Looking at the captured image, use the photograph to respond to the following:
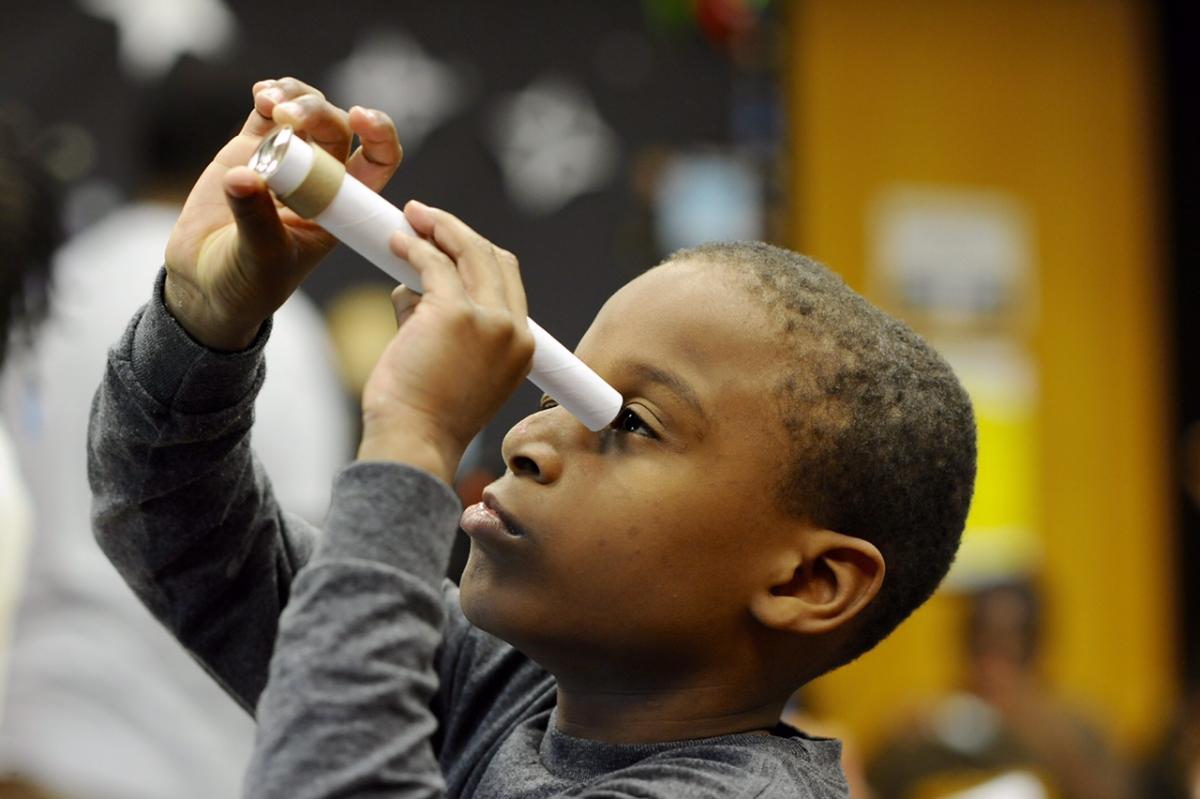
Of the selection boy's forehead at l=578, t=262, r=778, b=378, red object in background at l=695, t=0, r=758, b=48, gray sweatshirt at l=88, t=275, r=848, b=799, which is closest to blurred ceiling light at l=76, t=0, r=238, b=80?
red object in background at l=695, t=0, r=758, b=48

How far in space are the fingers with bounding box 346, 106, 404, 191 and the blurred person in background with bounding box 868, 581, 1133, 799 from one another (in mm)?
2005

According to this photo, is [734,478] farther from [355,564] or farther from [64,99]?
[64,99]

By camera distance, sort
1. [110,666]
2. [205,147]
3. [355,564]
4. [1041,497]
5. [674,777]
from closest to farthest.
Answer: [355,564]
[674,777]
[110,666]
[205,147]
[1041,497]

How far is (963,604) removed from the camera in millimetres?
3988

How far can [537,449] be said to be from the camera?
102 centimetres

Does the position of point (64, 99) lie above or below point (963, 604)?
above

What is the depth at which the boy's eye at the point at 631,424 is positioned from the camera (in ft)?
3.39

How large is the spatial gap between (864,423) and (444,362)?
308mm

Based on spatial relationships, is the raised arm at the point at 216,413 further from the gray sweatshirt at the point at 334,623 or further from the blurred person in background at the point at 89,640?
the blurred person in background at the point at 89,640

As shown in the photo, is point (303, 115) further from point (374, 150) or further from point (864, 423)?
point (864, 423)

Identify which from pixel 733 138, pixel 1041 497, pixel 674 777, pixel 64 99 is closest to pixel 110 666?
pixel 674 777

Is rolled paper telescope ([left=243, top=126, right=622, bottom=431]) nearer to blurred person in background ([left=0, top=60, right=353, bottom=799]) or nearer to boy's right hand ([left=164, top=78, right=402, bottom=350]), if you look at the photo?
boy's right hand ([left=164, top=78, right=402, bottom=350])

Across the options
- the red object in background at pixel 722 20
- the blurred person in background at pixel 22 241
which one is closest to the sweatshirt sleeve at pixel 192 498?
the blurred person in background at pixel 22 241

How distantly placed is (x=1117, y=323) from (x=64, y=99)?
8.79 feet
